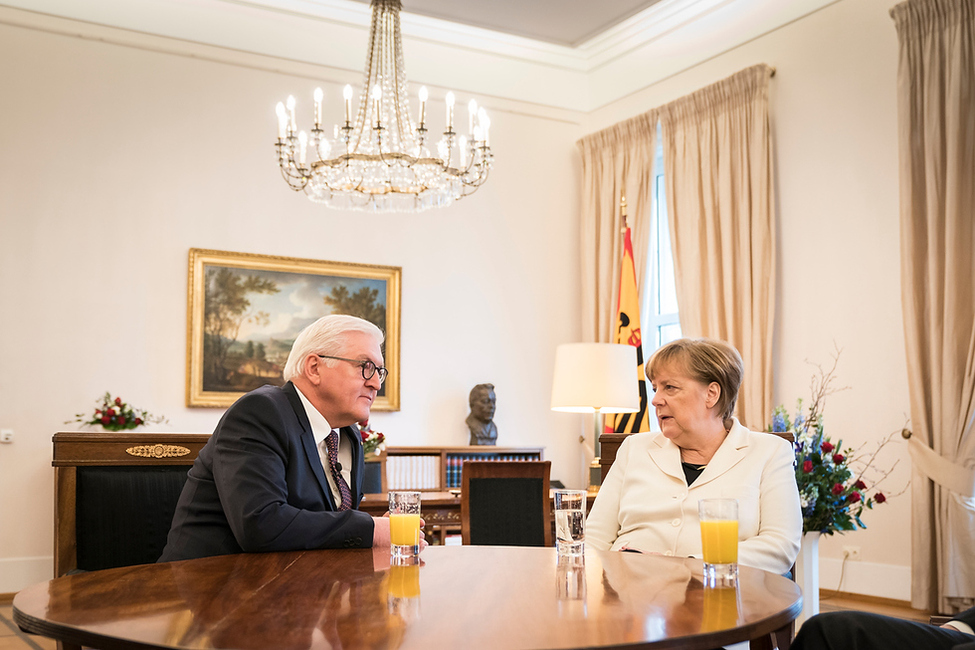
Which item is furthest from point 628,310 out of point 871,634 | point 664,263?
point 871,634

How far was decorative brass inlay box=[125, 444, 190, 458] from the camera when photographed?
100 inches

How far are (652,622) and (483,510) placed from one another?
2.99 meters

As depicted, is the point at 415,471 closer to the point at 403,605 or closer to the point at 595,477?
the point at 595,477

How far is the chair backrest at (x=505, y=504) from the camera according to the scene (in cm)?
A: 429

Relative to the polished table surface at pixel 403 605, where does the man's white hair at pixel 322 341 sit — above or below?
above

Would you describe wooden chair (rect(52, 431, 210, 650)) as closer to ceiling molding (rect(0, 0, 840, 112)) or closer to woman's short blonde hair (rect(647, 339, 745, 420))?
woman's short blonde hair (rect(647, 339, 745, 420))

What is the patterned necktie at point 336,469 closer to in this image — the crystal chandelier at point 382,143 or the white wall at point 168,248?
the crystal chandelier at point 382,143

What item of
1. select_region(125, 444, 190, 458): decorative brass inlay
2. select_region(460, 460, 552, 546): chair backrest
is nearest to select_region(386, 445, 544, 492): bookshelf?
select_region(460, 460, 552, 546): chair backrest

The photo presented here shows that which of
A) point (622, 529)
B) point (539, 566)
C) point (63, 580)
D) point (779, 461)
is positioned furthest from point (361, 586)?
point (779, 461)

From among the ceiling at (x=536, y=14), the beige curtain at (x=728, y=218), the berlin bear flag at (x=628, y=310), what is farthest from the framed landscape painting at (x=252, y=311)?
the beige curtain at (x=728, y=218)

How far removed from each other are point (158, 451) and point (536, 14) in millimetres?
5495

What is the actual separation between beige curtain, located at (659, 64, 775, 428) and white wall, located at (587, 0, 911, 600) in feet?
0.46

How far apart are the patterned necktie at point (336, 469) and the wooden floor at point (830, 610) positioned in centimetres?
276

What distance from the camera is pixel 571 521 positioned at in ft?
6.55
